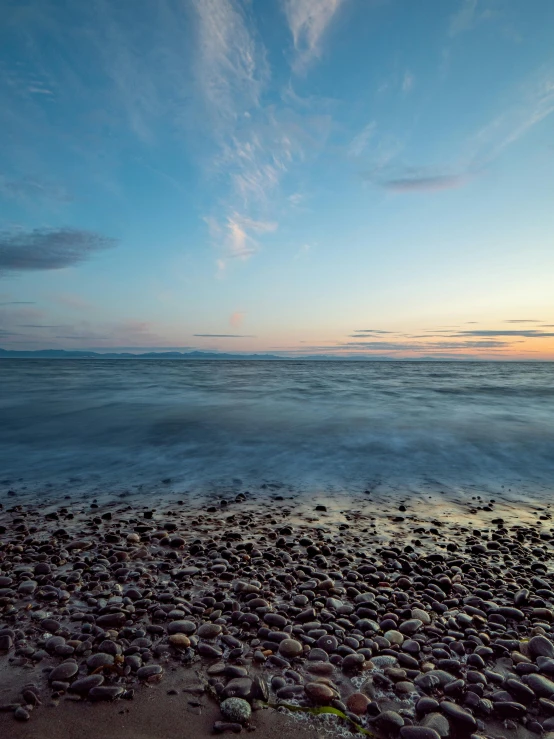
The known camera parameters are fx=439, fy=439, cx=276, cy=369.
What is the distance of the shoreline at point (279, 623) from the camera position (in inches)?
106

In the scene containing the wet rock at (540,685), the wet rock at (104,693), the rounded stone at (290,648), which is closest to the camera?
the wet rock at (104,693)

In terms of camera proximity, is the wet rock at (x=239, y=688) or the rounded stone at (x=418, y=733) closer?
the rounded stone at (x=418, y=733)

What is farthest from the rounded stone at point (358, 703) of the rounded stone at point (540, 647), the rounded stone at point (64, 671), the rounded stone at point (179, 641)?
the rounded stone at point (64, 671)

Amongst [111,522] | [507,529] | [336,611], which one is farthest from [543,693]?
[111,522]

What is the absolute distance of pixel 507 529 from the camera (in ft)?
19.5

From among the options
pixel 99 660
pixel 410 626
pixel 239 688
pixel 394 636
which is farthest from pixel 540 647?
pixel 99 660

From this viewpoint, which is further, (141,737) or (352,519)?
(352,519)

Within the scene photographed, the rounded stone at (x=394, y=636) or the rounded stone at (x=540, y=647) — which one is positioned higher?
the rounded stone at (x=394, y=636)

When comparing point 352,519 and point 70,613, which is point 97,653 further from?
point 352,519

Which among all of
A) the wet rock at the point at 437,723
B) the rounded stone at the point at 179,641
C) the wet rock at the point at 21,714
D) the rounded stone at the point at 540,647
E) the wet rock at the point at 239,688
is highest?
the wet rock at the point at 21,714

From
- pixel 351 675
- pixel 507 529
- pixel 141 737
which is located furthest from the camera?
pixel 507 529

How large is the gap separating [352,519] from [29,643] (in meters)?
4.23

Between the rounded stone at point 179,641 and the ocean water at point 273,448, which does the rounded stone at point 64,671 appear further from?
the ocean water at point 273,448

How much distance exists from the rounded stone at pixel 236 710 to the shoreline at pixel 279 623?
44 mm
